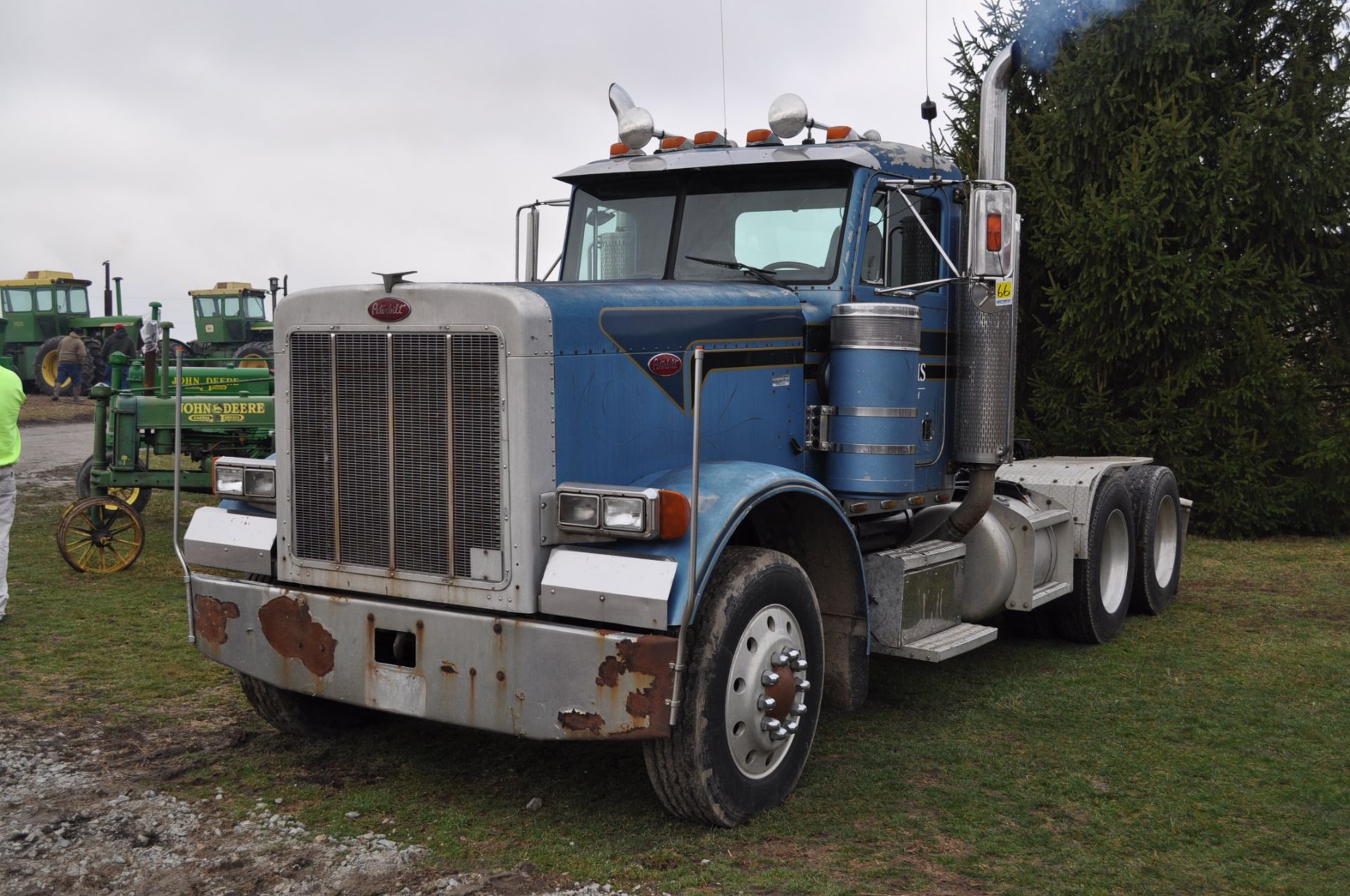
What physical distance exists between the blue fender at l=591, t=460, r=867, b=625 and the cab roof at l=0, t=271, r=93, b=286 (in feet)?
104

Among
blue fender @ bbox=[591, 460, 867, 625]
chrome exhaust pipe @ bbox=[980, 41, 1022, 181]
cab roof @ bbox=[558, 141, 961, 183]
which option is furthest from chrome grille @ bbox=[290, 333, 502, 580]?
chrome exhaust pipe @ bbox=[980, 41, 1022, 181]

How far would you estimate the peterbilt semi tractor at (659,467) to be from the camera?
4.58 metres

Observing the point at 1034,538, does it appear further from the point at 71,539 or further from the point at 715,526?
the point at 71,539

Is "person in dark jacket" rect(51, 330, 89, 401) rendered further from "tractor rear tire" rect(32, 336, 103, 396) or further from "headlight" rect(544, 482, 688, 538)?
"headlight" rect(544, 482, 688, 538)

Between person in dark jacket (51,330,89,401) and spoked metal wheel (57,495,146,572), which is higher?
person in dark jacket (51,330,89,401)

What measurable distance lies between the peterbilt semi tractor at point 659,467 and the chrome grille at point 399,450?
12mm

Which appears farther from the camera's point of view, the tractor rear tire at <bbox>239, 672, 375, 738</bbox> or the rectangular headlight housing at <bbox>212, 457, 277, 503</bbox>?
the tractor rear tire at <bbox>239, 672, 375, 738</bbox>

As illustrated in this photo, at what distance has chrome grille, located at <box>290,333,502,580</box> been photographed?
15.4 ft

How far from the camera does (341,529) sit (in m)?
5.07

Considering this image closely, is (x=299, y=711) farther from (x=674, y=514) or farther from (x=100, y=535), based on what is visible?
(x=100, y=535)

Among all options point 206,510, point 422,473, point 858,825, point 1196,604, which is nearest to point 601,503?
point 422,473

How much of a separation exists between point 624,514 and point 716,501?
1.35 ft

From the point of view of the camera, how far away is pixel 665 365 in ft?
17.0

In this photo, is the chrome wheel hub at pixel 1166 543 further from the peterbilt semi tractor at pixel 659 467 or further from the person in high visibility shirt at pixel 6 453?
the person in high visibility shirt at pixel 6 453
